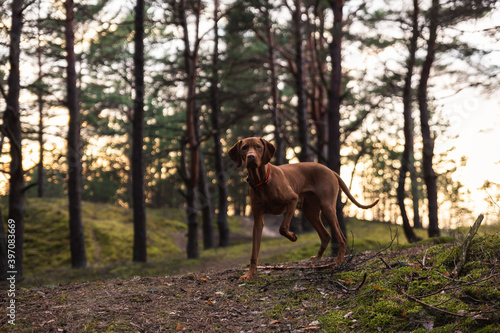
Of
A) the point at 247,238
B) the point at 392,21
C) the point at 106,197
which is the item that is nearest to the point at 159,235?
the point at 247,238

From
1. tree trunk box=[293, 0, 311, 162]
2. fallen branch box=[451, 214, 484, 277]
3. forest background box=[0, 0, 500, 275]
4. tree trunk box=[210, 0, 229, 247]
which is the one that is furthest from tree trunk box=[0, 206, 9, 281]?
tree trunk box=[293, 0, 311, 162]

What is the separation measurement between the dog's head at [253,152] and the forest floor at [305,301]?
179 cm

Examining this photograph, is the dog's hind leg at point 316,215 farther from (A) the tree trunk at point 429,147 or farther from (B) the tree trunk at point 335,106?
(A) the tree trunk at point 429,147

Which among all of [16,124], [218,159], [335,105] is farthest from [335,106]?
[218,159]

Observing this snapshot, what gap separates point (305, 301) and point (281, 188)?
168 cm

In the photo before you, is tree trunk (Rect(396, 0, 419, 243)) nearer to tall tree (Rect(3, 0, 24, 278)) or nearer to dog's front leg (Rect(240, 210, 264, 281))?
dog's front leg (Rect(240, 210, 264, 281))

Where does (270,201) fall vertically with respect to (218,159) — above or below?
below

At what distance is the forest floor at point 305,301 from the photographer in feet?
13.2

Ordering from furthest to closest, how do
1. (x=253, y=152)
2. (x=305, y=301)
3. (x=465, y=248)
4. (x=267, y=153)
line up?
(x=267, y=153) < (x=253, y=152) < (x=305, y=301) < (x=465, y=248)

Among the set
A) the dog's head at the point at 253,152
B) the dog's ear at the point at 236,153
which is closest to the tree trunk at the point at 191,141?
the dog's ear at the point at 236,153

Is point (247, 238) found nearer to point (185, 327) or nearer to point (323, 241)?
point (323, 241)

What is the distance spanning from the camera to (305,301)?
5070 mm

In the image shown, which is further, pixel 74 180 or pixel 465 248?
pixel 74 180

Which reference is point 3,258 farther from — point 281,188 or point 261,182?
point 281,188
